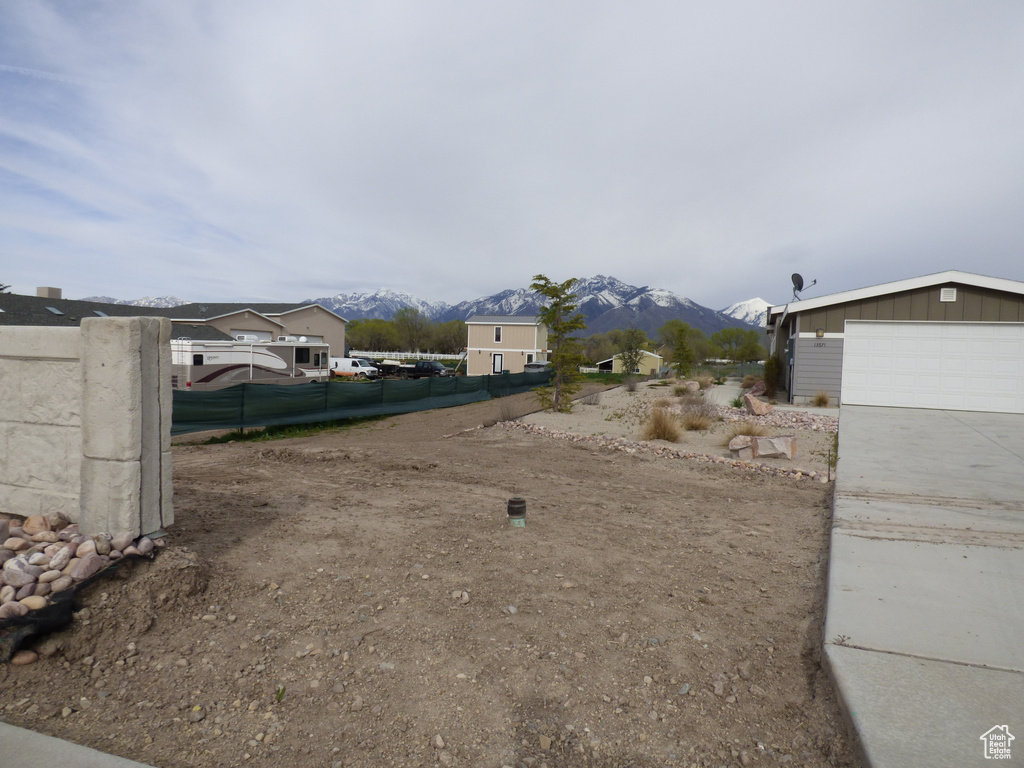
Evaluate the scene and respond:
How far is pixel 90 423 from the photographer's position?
4.33 meters

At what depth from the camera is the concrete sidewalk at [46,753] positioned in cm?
267

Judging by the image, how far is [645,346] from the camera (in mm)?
67812

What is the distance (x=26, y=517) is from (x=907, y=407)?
19115 millimetres

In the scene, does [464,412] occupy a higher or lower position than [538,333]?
lower

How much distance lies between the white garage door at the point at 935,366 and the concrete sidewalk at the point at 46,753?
61.6 ft

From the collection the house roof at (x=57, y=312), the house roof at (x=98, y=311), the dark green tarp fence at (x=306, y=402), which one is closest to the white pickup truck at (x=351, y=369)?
the house roof at (x=98, y=311)

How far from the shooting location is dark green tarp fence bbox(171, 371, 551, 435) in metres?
13.0

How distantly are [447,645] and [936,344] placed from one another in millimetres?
18229

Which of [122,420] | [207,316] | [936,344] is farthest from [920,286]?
[207,316]

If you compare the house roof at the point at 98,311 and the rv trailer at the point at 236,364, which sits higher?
the house roof at the point at 98,311

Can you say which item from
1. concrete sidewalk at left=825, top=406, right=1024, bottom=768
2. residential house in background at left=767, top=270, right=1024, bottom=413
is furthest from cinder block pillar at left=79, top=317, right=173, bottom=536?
residential house in background at left=767, top=270, right=1024, bottom=413

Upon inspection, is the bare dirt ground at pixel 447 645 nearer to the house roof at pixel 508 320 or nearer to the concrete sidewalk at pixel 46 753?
the concrete sidewalk at pixel 46 753

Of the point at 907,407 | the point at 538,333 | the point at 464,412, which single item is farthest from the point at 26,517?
the point at 538,333

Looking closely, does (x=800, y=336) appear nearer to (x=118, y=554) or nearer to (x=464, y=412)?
(x=464, y=412)
